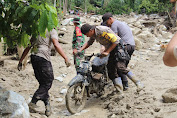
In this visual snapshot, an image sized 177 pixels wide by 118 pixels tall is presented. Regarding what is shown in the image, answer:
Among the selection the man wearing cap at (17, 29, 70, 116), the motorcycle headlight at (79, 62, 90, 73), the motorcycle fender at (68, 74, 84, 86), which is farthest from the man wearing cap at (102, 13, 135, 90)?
the man wearing cap at (17, 29, 70, 116)

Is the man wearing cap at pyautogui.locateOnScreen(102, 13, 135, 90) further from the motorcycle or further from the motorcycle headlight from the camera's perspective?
the motorcycle headlight

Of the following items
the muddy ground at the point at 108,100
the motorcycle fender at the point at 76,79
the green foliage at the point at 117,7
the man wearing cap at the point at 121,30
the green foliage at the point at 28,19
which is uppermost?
the green foliage at the point at 28,19

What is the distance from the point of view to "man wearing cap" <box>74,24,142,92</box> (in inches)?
159

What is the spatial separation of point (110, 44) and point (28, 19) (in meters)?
2.21

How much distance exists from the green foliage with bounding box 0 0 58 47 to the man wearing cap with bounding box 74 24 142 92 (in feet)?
4.80

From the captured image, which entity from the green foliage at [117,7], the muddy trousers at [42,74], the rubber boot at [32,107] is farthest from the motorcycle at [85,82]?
the green foliage at [117,7]

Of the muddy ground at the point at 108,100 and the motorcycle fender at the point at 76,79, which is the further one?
the motorcycle fender at the point at 76,79

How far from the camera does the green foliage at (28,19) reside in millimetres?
2133

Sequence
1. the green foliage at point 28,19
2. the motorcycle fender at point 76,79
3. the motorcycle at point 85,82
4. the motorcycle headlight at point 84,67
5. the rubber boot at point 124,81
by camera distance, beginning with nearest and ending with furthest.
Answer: the green foliage at point 28,19, the motorcycle fender at point 76,79, the motorcycle at point 85,82, the motorcycle headlight at point 84,67, the rubber boot at point 124,81

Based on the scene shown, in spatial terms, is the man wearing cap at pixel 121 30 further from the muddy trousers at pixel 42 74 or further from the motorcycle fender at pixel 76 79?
the muddy trousers at pixel 42 74

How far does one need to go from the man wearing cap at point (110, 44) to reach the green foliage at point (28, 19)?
4.80ft

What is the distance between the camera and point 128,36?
485 cm

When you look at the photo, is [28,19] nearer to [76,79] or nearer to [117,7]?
[76,79]

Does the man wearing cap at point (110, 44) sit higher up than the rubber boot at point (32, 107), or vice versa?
the man wearing cap at point (110, 44)
